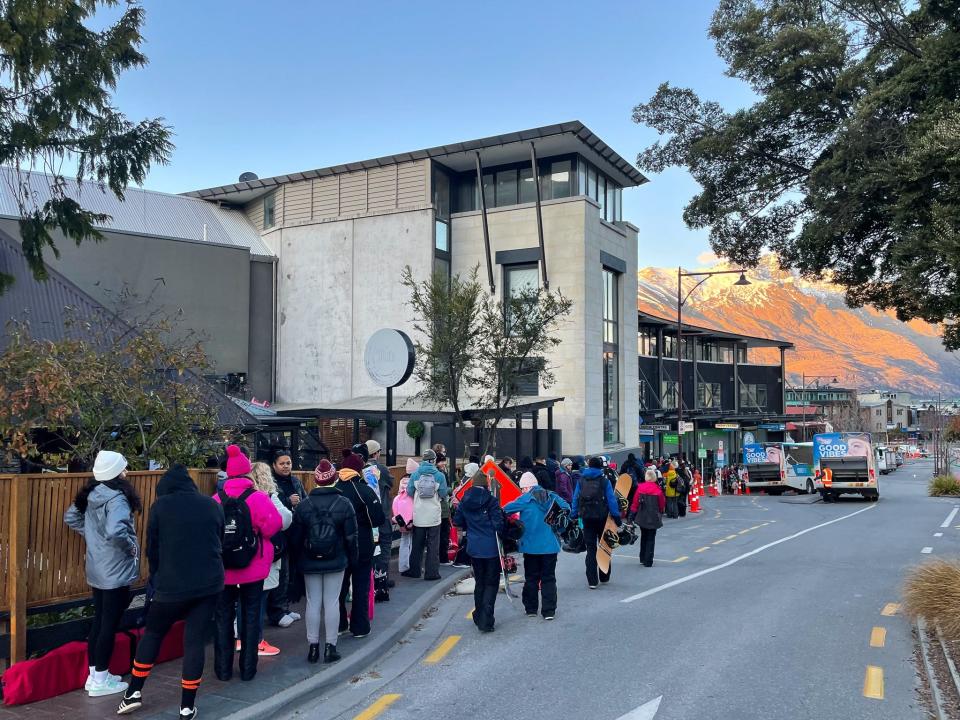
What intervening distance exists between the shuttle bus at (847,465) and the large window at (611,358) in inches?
329

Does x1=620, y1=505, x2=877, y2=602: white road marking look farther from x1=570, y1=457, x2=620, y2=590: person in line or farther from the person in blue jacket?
the person in blue jacket

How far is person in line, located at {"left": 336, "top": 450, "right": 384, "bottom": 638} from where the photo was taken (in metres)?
7.69

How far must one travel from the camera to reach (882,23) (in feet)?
32.5

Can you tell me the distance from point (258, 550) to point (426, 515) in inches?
177

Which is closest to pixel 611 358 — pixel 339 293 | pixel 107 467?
pixel 339 293

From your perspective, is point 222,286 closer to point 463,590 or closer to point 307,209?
point 307,209

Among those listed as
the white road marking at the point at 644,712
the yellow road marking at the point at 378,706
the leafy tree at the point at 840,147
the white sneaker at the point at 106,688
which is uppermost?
the leafy tree at the point at 840,147

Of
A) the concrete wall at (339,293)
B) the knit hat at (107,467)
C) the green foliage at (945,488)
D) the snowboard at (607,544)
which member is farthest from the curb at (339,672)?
the green foliage at (945,488)

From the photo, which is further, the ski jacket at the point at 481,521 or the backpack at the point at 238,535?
the ski jacket at the point at 481,521

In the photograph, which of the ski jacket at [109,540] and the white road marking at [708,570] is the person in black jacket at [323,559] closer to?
the ski jacket at [109,540]

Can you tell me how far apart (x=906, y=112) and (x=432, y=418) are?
16.5 metres

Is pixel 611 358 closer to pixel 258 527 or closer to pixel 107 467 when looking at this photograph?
pixel 258 527

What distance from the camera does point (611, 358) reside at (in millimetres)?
32844

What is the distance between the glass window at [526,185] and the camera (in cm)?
3106
